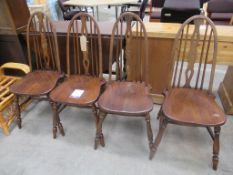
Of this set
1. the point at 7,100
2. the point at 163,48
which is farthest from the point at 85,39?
the point at 7,100

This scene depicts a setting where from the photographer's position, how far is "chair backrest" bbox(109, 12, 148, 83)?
62.2 inches

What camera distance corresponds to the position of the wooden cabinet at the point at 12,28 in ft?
5.98

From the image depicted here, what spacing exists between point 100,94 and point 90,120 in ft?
1.60

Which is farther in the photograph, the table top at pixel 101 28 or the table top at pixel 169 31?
the table top at pixel 101 28

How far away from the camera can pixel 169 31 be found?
1.73m

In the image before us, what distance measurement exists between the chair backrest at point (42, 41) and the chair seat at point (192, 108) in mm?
1094

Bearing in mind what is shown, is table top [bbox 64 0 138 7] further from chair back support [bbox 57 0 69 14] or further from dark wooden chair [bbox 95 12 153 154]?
dark wooden chair [bbox 95 12 153 154]

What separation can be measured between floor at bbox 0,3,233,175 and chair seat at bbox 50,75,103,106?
43cm

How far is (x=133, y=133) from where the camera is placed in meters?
1.82

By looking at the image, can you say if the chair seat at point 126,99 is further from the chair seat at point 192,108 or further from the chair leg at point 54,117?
the chair leg at point 54,117

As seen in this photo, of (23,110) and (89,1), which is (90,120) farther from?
(89,1)

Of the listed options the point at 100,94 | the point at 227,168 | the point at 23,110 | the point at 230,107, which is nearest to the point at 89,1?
the point at 23,110

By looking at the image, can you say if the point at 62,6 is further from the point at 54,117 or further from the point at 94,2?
the point at 54,117

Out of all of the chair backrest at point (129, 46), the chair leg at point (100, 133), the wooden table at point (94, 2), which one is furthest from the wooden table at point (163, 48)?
the wooden table at point (94, 2)
